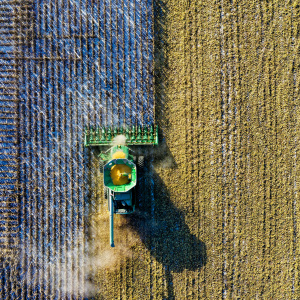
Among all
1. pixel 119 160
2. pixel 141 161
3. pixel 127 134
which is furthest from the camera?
pixel 127 134

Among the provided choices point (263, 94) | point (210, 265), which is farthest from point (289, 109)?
point (210, 265)

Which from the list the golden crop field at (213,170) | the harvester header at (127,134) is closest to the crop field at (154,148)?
the golden crop field at (213,170)

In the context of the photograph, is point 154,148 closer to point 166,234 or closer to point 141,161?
point 141,161

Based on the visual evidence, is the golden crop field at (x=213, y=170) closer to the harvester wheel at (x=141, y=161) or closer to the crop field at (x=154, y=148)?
the crop field at (x=154, y=148)

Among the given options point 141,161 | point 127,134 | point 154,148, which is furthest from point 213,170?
point 127,134

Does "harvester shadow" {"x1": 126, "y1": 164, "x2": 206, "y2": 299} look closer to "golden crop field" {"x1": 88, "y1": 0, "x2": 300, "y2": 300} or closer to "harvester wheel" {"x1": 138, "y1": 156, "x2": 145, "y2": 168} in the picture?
"golden crop field" {"x1": 88, "y1": 0, "x2": 300, "y2": 300}

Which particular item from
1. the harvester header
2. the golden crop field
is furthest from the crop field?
the harvester header

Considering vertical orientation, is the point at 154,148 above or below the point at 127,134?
below

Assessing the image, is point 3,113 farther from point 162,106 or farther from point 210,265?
point 210,265
